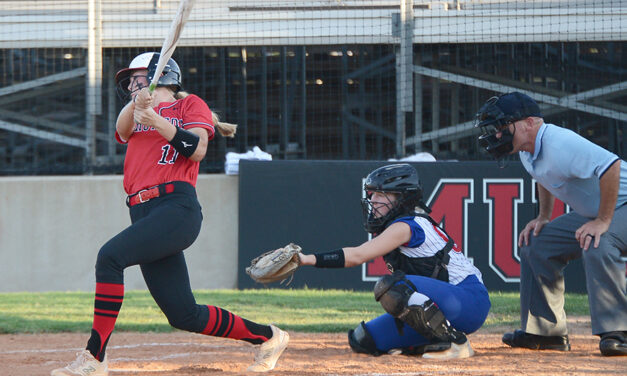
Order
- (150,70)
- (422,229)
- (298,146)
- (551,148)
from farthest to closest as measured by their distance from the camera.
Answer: (298,146) < (551,148) < (422,229) < (150,70)

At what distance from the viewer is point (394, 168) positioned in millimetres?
4977

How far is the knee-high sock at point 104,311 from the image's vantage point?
161 inches

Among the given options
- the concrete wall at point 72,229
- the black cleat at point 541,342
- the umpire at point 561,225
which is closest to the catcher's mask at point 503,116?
the umpire at point 561,225

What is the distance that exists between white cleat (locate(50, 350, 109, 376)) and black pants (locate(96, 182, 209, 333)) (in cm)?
40

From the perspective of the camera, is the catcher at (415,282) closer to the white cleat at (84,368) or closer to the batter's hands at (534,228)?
the batter's hands at (534,228)

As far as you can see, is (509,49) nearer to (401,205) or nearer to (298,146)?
(298,146)

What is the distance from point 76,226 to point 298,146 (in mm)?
3290

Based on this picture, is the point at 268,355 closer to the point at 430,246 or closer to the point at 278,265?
the point at 278,265

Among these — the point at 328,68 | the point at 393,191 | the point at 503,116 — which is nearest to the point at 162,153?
the point at 393,191

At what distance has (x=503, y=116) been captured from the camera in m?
5.20

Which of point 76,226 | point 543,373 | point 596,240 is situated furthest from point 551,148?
point 76,226

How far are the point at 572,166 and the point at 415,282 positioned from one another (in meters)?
1.28

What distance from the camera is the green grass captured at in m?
6.72

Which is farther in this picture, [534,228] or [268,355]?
[534,228]
